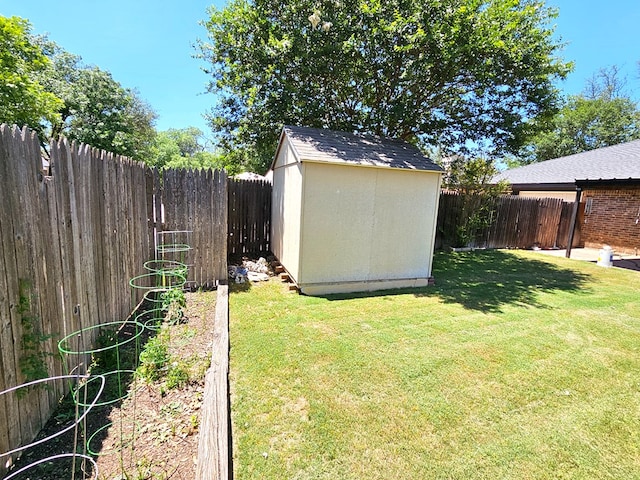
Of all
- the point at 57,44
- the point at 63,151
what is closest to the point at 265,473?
the point at 63,151

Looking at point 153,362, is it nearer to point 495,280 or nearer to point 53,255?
point 53,255

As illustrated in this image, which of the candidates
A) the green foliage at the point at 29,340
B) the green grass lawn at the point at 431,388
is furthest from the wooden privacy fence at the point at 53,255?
the green grass lawn at the point at 431,388

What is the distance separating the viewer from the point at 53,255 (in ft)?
7.38

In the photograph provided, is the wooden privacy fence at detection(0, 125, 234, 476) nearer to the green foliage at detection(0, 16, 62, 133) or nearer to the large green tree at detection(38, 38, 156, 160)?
the green foliage at detection(0, 16, 62, 133)

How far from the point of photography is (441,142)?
8945 mm

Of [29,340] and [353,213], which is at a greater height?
[353,213]

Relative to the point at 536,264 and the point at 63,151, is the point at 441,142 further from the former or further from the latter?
the point at 63,151

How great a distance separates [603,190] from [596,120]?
18616 mm

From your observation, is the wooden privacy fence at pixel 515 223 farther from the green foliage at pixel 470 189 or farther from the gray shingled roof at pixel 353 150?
the gray shingled roof at pixel 353 150

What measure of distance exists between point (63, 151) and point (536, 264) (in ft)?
34.4

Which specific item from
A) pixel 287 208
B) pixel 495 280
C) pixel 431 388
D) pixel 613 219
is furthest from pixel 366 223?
pixel 613 219

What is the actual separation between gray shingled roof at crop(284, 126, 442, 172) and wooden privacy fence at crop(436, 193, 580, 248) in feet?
14.0

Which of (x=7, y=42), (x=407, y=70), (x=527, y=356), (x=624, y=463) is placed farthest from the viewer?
(x=7, y=42)

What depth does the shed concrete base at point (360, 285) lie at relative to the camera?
542 centimetres
